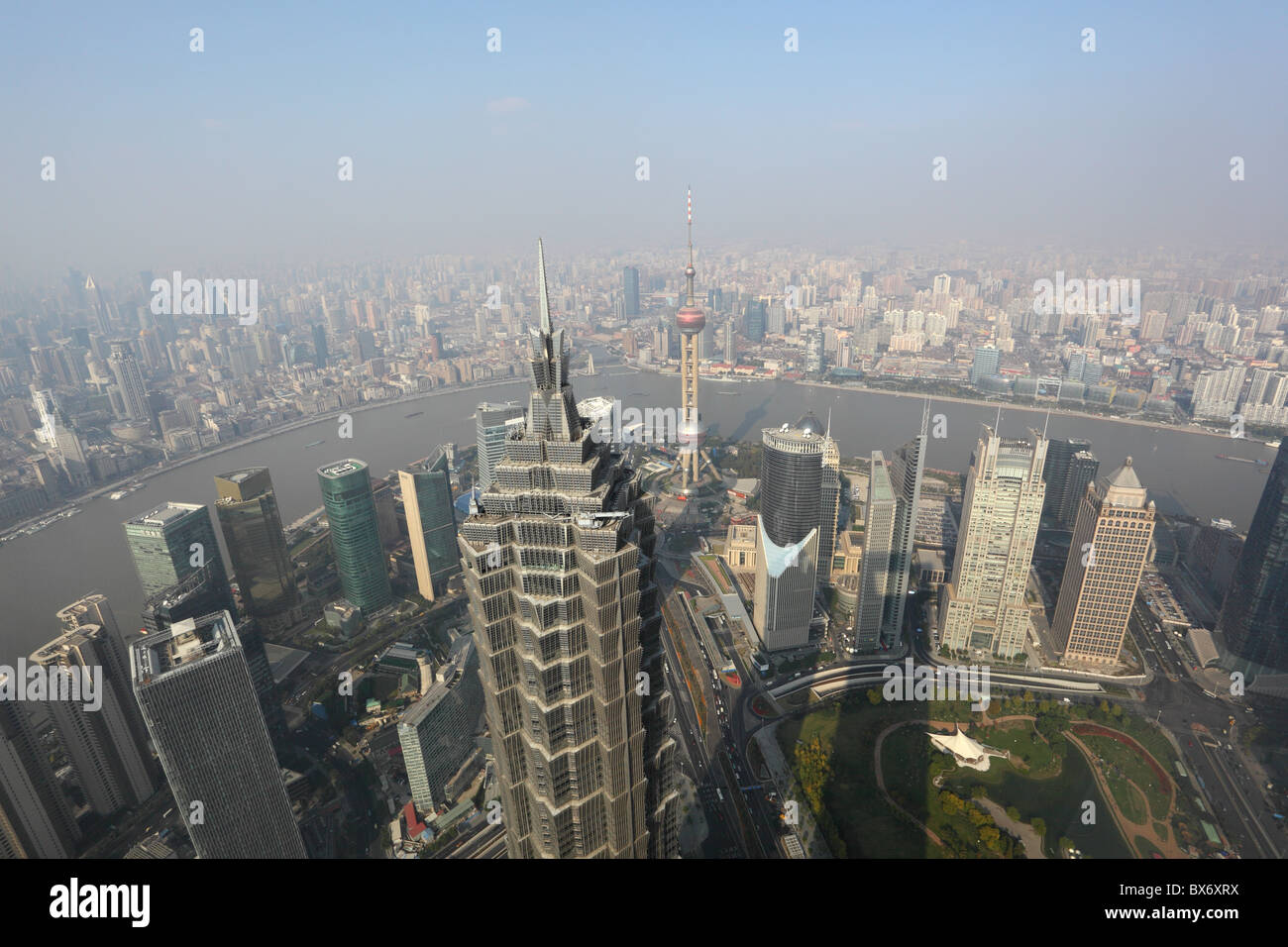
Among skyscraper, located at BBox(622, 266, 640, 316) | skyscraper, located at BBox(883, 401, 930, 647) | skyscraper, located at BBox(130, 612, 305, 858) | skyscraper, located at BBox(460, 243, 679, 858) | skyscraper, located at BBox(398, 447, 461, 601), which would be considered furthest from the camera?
skyscraper, located at BBox(622, 266, 640, 316)

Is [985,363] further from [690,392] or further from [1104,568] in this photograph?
[1104,568]

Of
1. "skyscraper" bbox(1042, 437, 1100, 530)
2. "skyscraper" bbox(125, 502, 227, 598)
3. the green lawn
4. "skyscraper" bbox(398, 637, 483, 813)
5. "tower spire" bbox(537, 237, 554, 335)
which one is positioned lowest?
the green lawn

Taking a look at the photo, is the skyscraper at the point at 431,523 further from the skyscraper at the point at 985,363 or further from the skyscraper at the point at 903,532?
the skyscraper at the point at 985,363

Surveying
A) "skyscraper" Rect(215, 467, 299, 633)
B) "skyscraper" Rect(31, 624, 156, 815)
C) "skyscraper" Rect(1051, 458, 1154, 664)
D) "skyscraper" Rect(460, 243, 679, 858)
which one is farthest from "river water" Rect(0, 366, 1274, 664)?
"skyscraper" Rect(460, 243, 679, 858)

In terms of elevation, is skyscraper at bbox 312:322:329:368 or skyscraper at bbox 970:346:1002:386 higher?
skyscraper at bbox 312:322:329:368

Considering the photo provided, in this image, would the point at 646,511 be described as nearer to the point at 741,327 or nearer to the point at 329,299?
the point at 741,327

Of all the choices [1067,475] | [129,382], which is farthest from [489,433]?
[129,382]

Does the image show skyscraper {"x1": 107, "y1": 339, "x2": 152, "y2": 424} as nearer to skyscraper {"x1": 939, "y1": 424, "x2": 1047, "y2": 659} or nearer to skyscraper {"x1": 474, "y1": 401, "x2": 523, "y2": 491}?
skyscraper {"x1": 474, "y1": 401, "x2": 523, "y2": 491}

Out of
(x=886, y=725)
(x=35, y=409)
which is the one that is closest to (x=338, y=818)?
(x=886, y=725)
